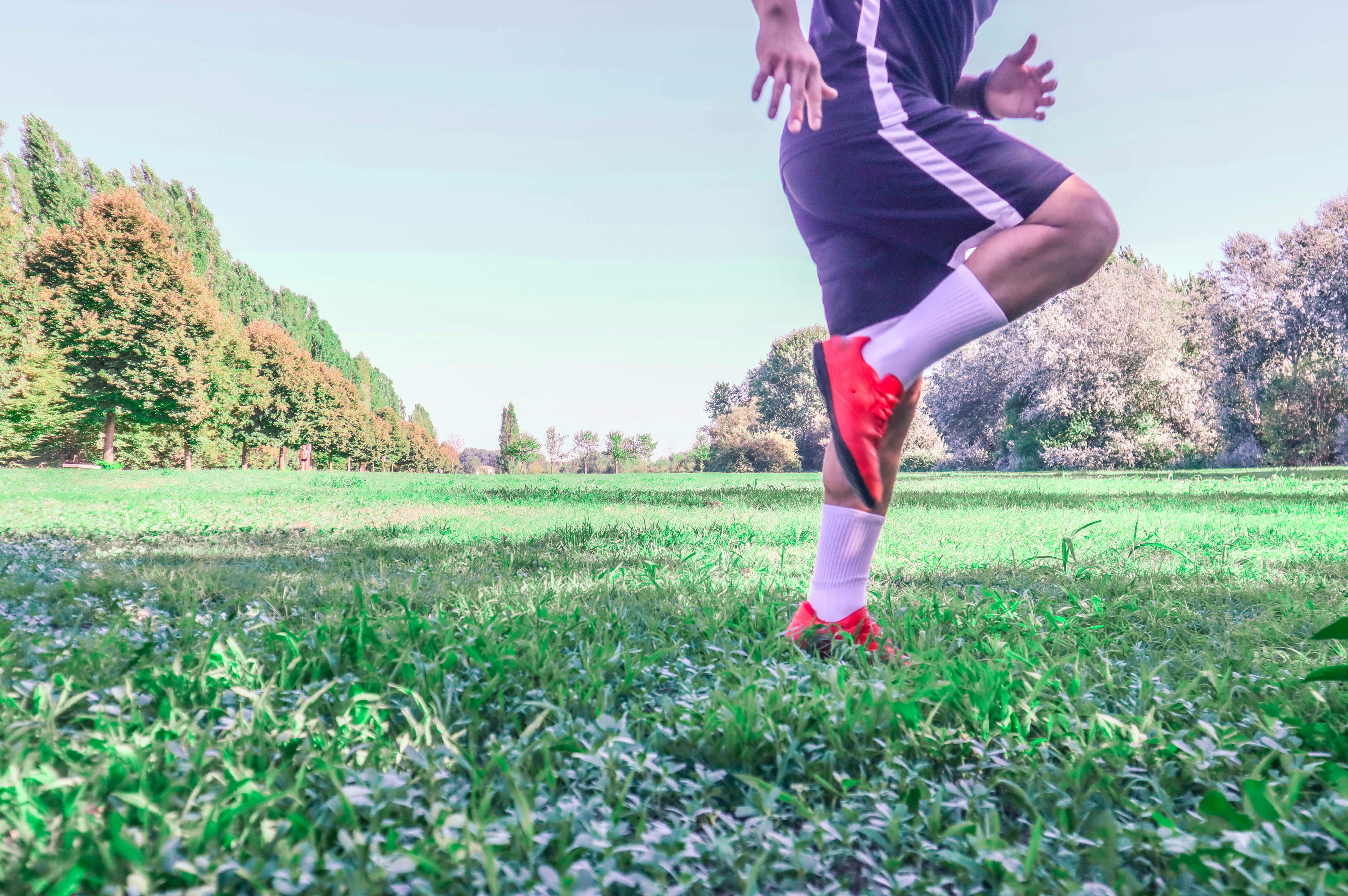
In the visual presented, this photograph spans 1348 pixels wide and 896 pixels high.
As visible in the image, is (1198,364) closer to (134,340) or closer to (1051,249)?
(1051,249)

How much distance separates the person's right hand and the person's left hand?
3.32 feet

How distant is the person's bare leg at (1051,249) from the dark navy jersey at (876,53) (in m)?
0.41

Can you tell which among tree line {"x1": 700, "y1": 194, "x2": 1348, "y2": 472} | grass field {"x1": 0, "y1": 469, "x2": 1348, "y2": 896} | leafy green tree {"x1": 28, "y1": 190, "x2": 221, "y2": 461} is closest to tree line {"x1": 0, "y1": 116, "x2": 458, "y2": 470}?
leafy green tree {"x1": 28, "y1": 190, "x2": 221, "y2": 461}

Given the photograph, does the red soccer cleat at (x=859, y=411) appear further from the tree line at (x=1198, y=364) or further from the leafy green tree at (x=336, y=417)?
the leafy green tree at (x=336, y=417)

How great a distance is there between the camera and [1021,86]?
2.42 metres

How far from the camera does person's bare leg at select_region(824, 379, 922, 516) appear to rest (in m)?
1.93

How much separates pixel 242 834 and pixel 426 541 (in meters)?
3.18

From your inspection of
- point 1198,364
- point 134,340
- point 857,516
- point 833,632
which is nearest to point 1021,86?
point 857,516

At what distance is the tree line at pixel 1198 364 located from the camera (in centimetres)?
2322

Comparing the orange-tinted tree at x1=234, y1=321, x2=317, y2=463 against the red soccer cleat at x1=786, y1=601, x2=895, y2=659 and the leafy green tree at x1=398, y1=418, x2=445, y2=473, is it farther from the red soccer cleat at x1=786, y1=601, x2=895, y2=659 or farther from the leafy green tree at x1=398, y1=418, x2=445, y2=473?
the red soccer cleat at x1=786, y1=601, x2=895, y2=659

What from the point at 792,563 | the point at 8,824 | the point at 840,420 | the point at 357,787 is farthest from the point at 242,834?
the point at 792,563

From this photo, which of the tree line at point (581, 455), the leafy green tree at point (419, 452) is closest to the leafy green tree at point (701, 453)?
the tree line at point (581, 455)

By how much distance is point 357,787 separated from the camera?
3.35 feet

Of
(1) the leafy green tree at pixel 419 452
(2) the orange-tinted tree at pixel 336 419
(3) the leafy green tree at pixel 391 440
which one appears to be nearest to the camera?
(2) the orange-tinted tree at pixel 336 419
